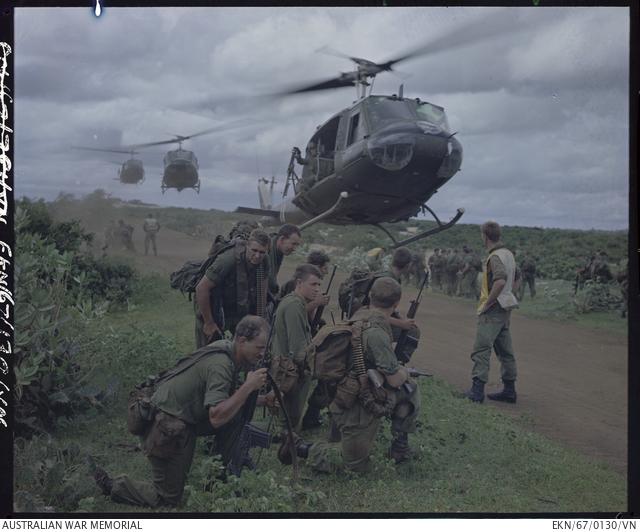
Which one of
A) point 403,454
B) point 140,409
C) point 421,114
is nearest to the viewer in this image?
point 140,409

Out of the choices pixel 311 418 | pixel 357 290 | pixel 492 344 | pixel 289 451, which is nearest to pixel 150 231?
pixel 357 290

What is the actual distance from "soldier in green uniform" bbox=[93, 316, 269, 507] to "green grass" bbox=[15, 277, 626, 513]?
14 centimetres

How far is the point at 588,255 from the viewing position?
16812mm

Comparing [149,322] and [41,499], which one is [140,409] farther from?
[149,322]

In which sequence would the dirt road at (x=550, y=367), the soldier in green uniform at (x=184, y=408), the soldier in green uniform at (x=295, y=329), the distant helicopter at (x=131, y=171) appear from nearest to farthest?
1. the soldier in green uniform at (x=184, y=408)
2. the soldier in green uniform at (x=295, y=329)
3. the dirt road at (x=550, y=367)
4. the distant helicopter at (x=131, y=171)

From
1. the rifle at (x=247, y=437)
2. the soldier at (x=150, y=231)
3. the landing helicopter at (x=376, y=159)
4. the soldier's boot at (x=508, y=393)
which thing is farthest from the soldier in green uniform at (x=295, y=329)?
the soldier at (x=150, y=231)

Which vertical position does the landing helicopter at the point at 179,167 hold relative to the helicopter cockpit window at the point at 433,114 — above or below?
→ below

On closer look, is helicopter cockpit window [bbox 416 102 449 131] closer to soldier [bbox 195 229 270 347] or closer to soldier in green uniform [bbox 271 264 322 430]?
soldier [bbox 195 229 270 347]

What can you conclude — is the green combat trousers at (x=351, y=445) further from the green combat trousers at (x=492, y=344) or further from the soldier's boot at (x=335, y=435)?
the green combat trousers at (x=492, y=344)

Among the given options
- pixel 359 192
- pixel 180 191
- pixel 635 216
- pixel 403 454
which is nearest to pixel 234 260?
pixel 180 191

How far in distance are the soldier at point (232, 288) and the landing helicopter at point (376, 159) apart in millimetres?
3733

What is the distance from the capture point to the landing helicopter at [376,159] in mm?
10156

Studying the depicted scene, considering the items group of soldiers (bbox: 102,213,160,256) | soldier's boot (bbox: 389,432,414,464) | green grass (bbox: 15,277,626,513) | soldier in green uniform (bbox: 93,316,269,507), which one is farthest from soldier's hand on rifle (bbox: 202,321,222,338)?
group of soldiers (bbox: 102,213,160,256)

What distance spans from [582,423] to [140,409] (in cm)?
437
